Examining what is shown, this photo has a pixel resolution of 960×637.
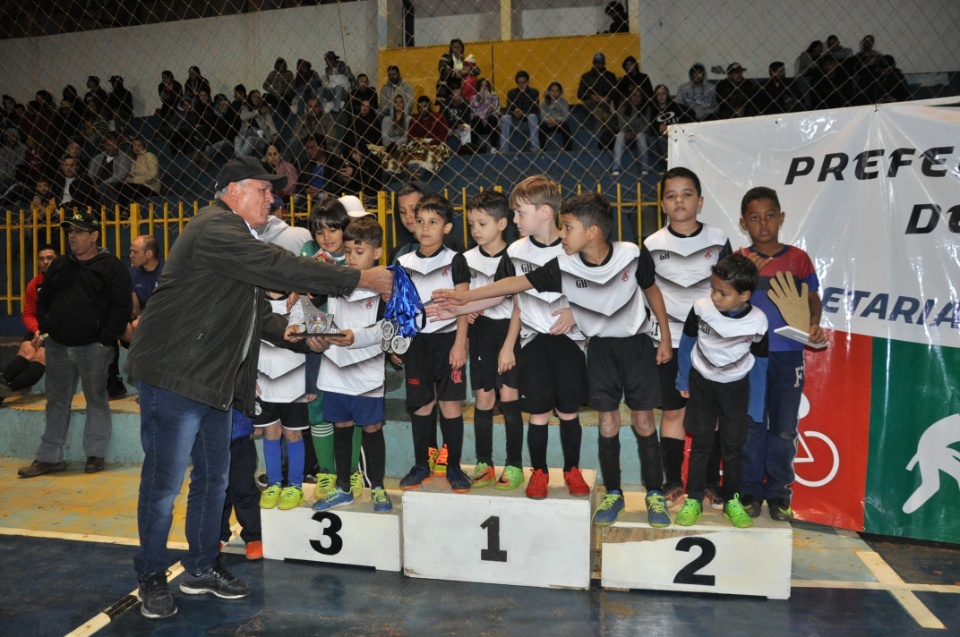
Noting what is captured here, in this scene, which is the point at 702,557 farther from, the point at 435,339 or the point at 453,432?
the point at 435,339

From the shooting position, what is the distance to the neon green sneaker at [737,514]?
144 inches

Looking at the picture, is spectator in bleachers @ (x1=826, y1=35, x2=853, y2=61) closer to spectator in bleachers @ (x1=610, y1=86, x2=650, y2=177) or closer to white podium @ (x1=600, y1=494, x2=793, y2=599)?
spectator in bleachers @ (x1=610, y1=86, x2=650, y2=177)

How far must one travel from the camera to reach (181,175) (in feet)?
34.0

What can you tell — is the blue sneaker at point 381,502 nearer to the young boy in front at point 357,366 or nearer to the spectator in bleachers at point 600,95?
the young boy in front at point 357,366

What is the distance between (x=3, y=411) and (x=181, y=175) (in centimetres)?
461

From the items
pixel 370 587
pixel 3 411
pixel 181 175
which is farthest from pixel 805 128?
pixel 181 175

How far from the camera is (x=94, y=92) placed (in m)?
12.0

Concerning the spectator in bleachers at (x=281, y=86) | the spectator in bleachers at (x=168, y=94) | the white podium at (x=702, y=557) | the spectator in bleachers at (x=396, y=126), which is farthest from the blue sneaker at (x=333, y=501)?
the spectator in bleachers at (x=168, y=94)

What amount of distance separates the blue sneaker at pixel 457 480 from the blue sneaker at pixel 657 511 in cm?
85

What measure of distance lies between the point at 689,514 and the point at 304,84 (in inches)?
355

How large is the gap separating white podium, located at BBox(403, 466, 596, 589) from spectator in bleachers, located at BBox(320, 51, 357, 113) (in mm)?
7021

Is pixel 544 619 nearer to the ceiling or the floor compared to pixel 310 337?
nearer to the floor

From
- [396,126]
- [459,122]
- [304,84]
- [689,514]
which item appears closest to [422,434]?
[689,514]

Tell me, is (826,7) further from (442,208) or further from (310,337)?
(310,337)
